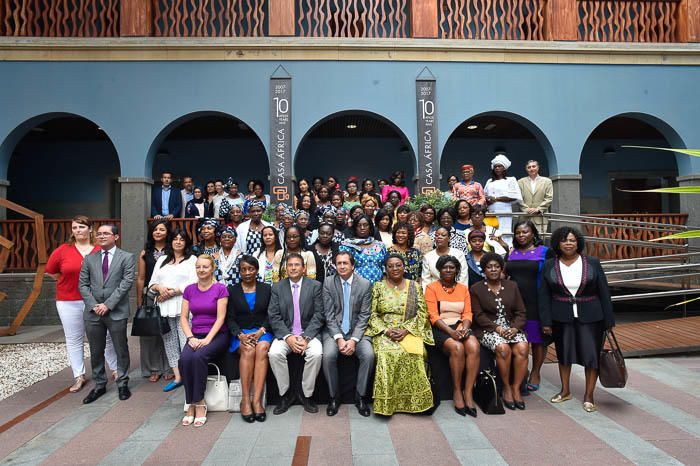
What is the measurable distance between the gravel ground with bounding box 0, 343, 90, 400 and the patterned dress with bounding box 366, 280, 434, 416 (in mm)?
4153

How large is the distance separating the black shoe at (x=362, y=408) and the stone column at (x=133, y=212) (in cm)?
651

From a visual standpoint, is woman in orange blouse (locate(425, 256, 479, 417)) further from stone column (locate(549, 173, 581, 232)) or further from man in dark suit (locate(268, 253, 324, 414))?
stone column (locate(549, 173, 581, 232))

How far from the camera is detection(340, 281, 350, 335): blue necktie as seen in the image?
183 inches

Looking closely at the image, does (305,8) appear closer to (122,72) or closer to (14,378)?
(122,72)

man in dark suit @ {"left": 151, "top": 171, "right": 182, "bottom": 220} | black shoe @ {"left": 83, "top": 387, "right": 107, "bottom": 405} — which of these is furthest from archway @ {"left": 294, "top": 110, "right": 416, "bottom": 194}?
black shoe @ {"left": 83, "top": 387, "right": 107, "bottom": 405}

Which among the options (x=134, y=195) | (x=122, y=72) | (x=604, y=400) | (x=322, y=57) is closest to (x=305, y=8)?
(x=322, y=57)

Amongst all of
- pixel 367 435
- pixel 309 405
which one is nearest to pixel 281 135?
pixel 309 405

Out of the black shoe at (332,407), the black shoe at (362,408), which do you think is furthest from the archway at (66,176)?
the black shoe at (362,408)

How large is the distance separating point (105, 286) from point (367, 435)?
312 cm

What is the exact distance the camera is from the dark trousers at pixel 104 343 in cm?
483

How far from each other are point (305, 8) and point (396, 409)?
9277mm

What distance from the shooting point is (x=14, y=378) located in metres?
5.68

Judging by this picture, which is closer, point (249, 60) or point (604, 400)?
point (604, 400)

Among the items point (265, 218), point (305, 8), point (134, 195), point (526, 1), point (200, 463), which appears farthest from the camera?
point (305, 8)
